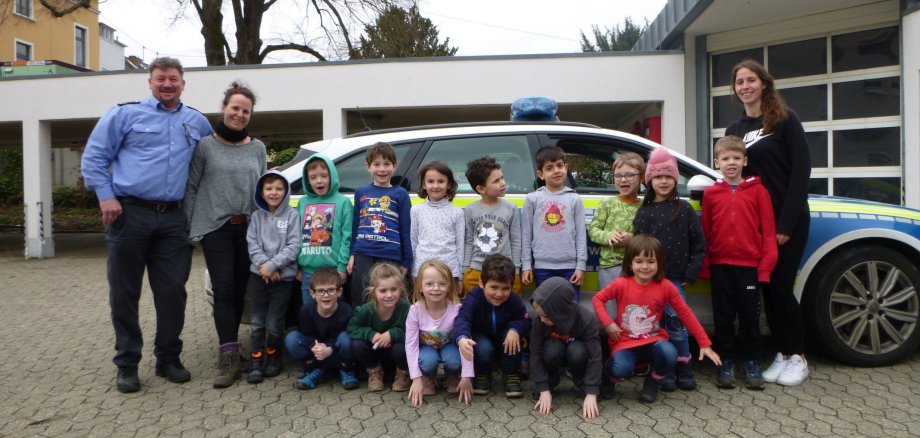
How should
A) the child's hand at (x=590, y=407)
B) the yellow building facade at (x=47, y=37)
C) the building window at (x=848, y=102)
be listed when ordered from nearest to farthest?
the child's hand at (x=590, y=407), the building window at (x=848, y=102), the yellow building facade at (x=47, y=37)

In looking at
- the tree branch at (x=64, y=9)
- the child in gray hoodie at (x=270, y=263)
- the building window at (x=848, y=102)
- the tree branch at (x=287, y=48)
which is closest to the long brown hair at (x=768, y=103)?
the child in gray hoodie at (x=270, y=263)

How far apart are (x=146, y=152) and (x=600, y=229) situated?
8.93ft

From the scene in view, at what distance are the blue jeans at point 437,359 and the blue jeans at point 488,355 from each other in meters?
0.11

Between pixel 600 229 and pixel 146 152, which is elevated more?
pixel 146 152

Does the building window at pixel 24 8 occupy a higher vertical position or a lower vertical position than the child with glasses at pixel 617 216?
higher

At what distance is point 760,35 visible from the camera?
9648 millimetres

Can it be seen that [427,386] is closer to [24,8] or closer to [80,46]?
[24,8]

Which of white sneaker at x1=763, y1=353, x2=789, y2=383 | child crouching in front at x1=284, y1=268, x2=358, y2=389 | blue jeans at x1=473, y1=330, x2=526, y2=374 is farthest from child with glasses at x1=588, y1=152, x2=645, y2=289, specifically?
child crouching in front at x1=284, y1=268, x2=358, y2=389

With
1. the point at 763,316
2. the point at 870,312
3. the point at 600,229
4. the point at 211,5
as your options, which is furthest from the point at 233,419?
the point at 211,5

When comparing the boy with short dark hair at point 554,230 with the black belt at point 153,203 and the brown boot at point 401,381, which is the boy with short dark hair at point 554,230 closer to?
the brown boot at point 401,381

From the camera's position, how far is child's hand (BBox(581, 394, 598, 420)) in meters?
3.38

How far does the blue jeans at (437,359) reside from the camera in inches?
145

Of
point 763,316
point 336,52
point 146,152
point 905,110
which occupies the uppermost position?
point 336,52

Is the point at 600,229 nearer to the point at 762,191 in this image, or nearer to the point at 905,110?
the point at 762,191
